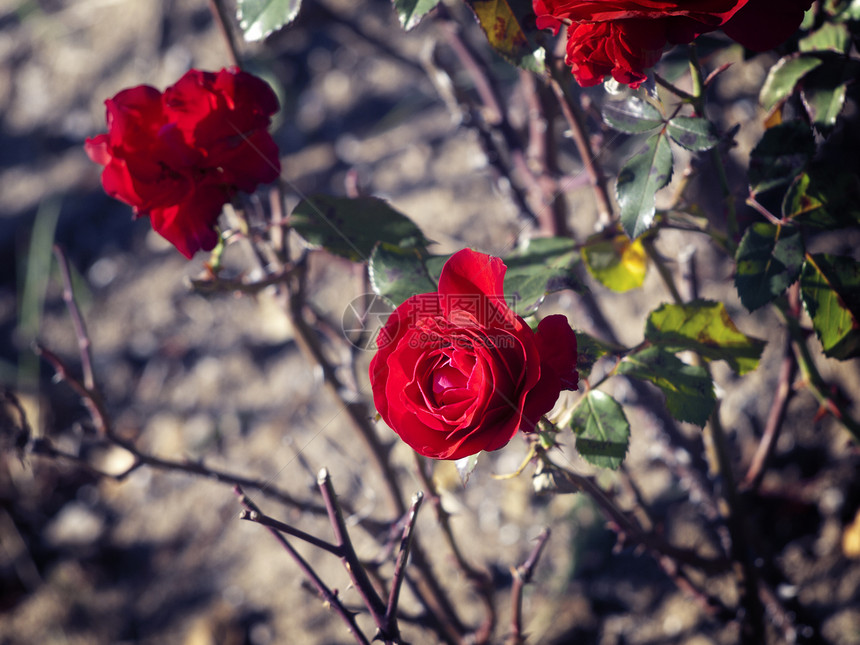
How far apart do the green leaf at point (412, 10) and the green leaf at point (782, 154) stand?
1.33 ft

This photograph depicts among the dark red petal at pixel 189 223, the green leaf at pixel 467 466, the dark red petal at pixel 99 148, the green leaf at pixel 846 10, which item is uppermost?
the dark red petal at pixel 99 148

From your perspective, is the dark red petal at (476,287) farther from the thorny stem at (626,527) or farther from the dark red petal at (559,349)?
the thorny stem at (626,527)

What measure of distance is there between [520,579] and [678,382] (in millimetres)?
373

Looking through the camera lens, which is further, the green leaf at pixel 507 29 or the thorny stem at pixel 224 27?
the thorny stem at pixel 224 27

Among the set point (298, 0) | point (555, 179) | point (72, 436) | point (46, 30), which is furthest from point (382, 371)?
point (46, 30)

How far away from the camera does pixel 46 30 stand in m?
2.40

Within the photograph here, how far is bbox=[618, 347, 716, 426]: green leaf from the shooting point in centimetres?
59

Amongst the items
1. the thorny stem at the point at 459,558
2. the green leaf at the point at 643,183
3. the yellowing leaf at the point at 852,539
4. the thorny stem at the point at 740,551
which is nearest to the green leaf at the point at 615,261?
the green leaf at the point at 643,183

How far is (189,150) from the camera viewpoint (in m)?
0.62

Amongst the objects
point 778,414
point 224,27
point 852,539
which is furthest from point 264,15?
point 852,539

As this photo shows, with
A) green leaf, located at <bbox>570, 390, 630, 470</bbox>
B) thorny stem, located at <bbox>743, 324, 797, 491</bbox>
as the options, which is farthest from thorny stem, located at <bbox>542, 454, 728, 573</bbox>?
thorny stem, located at <bbox>743, 324, 797, 491</bbox>

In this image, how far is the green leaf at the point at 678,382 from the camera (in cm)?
59

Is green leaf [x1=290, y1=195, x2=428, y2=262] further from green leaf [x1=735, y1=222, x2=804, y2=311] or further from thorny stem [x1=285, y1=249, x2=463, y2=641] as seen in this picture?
green leaf [x1=735, y1=222, x2=804, y2=311]

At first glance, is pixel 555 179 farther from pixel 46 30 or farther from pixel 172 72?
pixel 46 30
